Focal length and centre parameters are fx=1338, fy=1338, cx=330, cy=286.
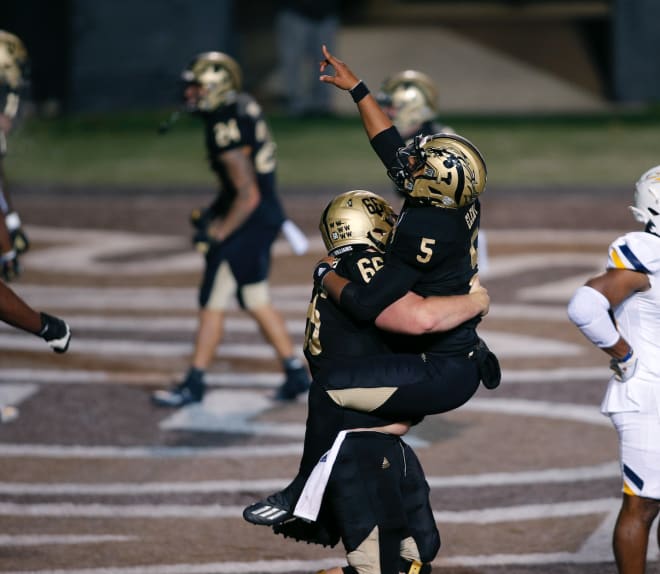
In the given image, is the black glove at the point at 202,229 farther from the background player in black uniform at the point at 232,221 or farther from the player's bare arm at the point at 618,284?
the player's bare arm at the point at 618,284

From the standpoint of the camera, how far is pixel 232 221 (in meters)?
8.77

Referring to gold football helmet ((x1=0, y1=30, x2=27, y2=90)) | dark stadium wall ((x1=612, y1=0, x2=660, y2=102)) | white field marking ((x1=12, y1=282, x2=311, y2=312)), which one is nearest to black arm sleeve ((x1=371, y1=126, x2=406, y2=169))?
gold football helmet ((x1=0, y1=30, x2=27, y2=90))

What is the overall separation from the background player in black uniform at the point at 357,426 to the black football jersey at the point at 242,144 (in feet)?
12.0

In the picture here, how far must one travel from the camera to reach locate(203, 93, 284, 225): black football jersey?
28.3ft

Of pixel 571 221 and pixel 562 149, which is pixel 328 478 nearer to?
pixel 571 221

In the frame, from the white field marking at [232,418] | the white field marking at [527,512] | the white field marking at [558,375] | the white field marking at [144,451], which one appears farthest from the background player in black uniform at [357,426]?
the white field marking at [558,375]

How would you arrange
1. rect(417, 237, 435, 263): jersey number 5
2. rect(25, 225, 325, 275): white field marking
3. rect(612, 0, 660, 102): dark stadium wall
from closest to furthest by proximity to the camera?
rect(417, 237, 435, 263): jersey number 5 → rect(25, 225, 325, 275): white field marking → rect(612, 0, 660, 102): dark stadium wall

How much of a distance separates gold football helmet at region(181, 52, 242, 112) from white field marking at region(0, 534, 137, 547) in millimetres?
3263

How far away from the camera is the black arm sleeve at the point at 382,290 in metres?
4.79

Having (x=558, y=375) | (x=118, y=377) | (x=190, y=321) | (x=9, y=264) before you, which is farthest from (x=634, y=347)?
(x=190, y=321)

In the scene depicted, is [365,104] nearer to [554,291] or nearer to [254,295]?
[254,295]

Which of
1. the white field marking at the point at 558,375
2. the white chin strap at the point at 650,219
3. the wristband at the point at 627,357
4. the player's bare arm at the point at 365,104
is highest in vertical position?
the player's bare arm at the point at 365,104

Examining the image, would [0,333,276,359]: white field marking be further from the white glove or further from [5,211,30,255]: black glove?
the white glove

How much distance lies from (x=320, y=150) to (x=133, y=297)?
800cm
